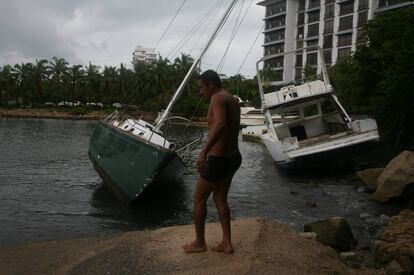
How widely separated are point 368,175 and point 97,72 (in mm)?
84481

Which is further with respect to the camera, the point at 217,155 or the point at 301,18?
the point at 301,18

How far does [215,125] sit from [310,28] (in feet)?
273

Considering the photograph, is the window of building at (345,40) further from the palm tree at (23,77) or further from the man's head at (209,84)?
the man's head at (209,84)

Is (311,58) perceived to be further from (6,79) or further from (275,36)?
(6,79)

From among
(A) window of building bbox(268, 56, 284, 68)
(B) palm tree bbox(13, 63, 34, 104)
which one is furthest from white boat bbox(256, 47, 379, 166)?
(B) palm tree bbox(13, 63, 34, 104)

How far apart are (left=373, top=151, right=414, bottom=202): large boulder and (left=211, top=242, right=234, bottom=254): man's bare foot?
899 centimetres

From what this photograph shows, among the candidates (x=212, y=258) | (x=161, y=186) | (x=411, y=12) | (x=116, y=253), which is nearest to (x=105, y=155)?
(x=161, y=186)

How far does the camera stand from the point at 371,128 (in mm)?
19688

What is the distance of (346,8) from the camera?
249ft

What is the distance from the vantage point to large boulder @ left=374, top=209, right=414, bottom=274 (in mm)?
7438

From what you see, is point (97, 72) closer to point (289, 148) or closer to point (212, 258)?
point (289, 148)

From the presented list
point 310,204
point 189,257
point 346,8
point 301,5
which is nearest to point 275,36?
point 301,5

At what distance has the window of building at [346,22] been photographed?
74.8m

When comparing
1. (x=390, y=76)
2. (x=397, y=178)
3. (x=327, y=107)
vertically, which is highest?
(x=390, y=76)
